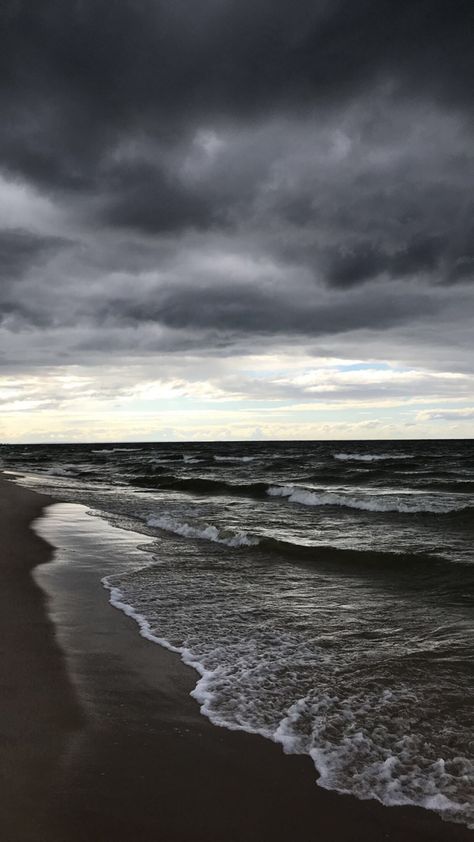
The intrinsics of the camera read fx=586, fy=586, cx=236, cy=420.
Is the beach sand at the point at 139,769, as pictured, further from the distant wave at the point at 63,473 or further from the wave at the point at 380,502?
the distant wave at the point at 63,473

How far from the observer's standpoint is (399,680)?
17.8 ft

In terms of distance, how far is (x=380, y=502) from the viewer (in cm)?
2000

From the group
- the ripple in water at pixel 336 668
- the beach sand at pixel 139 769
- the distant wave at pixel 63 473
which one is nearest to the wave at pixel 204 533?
the ripple in water at pixel 336 668

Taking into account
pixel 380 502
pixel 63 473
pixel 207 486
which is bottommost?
pixel 63 473

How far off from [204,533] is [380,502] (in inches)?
323

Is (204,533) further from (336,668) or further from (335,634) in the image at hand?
(336,668)

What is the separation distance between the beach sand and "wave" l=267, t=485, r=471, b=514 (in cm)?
1403

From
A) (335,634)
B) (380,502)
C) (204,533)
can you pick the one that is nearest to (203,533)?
(204,533)

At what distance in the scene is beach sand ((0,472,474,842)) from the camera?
322 centimetres

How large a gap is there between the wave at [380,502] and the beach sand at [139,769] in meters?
14.0

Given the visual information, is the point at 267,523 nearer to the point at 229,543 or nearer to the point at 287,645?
the point at 229,543

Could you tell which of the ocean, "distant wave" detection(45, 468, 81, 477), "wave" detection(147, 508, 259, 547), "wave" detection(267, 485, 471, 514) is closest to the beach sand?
the ocean

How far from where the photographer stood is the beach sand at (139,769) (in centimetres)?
322

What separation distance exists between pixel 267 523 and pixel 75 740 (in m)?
12.5
